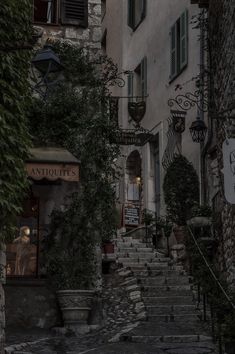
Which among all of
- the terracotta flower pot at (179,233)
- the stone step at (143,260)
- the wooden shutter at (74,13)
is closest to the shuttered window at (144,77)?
the terracotta flower pot at (179,233)

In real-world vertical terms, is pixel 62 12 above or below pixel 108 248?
above

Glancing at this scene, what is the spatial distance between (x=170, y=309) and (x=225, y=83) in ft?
12.7

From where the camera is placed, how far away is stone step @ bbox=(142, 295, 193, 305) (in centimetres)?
1202

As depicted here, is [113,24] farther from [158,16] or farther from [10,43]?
[10,43]

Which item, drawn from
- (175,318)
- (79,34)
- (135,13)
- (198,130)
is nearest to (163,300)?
(175,318)

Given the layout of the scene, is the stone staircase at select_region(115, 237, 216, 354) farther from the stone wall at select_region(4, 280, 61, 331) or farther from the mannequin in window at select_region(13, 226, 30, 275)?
the mannequin in window at select_region(13, 226, 30, 275)

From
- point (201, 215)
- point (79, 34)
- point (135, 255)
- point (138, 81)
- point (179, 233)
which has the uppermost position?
point (138, 81)

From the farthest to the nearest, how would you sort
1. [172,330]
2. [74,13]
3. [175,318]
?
[74,13] < [175,318] < [172,330]

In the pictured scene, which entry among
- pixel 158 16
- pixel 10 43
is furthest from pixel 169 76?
pixel 10 43

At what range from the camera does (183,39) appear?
16.8m

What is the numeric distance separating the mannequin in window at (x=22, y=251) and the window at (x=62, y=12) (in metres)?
3.86

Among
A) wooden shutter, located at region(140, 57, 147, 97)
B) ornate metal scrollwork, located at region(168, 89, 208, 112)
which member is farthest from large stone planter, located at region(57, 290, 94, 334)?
wooden shutter, located at region(140, 57, 147, 97)

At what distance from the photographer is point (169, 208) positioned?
15.5 meters

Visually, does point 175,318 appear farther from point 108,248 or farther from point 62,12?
point 62,12
